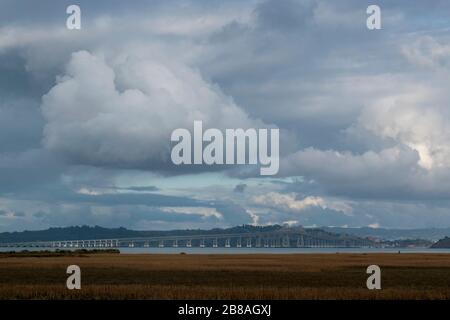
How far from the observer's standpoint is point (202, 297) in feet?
174

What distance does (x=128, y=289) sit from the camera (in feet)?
196

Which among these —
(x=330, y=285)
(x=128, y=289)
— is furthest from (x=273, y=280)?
(x=128, y=289)
